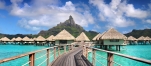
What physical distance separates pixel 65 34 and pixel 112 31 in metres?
9.07

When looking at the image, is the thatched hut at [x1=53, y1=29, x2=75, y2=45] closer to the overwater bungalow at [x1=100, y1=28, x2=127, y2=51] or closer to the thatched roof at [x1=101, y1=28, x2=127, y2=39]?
the overwater bungalow at [x1=100, y1=28, x2=127, y2=51]

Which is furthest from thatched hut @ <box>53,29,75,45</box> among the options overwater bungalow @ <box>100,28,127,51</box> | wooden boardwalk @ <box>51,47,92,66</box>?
wooden boardwalk @ <box>51,47,92,66</box>

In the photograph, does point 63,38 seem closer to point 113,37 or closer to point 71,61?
point 113,37

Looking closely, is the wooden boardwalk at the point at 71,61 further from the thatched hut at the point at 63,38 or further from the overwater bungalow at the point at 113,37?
the thatched hut at the point at 63,38

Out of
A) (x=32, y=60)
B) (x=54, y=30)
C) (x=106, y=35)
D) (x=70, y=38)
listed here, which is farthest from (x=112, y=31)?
(x=54, y=30)

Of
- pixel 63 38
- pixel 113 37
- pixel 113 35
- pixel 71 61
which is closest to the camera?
pixel 71 61

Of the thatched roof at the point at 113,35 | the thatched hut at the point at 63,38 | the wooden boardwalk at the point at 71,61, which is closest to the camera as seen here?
the wooden boardwalk at the point at 71,61

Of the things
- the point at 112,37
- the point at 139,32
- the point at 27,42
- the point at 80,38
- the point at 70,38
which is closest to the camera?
the point at 112,37

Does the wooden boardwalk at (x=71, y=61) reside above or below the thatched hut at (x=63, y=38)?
below

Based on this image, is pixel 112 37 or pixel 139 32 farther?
pixel 139 32

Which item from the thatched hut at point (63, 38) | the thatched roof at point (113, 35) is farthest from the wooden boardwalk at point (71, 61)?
the thatched hut at point (63, 38)

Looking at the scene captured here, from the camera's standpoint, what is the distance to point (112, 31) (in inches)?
1382

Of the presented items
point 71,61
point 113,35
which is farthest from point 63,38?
point 71,61

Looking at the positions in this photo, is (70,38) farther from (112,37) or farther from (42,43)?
(42,43)
